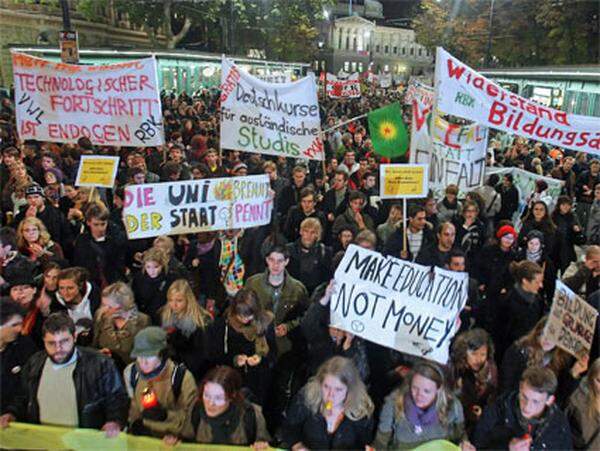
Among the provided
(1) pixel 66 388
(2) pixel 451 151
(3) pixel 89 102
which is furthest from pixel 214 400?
(3) pixel 89 102

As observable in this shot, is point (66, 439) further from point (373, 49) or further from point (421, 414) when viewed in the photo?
point (373, 49)

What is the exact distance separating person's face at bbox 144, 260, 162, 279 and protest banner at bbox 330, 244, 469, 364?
1695mm

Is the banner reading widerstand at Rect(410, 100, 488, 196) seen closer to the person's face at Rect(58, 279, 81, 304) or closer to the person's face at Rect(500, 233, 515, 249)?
the person's face at Rect(500, 233, 515, 249)

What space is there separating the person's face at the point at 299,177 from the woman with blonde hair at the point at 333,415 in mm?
4558

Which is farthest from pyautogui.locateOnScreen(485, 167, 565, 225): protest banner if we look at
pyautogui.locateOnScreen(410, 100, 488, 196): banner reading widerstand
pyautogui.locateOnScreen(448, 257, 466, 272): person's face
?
pyautogui.locateOnScreen(448, 257, 466, 272): person's face

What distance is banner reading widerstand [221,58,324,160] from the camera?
750 centimetres

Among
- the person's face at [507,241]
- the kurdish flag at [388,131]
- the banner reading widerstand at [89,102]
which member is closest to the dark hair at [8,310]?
the banner reading widerstand at [89,102]

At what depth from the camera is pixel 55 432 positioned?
3328mm

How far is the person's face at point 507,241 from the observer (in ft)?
18.3

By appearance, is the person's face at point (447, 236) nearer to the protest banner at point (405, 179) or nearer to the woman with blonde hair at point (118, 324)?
the protest banner at point (405, 179)

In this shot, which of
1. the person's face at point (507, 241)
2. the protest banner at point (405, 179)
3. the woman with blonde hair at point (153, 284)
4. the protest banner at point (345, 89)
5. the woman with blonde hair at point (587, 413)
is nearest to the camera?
the woman with blonde hair at point (587, 413)

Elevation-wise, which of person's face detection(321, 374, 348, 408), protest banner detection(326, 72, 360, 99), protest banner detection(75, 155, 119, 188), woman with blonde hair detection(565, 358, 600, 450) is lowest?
woman with blonde hair detection(565, 358, 600, 450)

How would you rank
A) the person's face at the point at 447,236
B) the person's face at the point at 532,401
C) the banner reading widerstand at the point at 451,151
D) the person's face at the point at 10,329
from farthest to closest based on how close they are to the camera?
the banner reading widerstand at the point at 451,151 < the person's face at the point at 447,236 < the person's face at the point at 10,329 < the person's face at the point at 532,401

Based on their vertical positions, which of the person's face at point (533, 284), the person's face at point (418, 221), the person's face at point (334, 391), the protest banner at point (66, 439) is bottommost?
the protest banner at point (66, 439)
